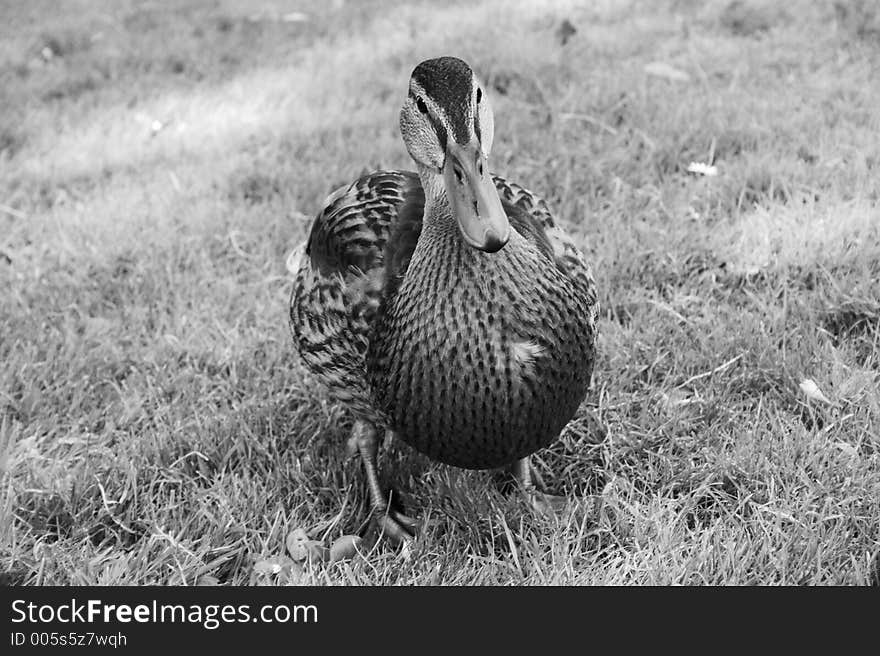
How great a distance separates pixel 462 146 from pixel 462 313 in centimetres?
35

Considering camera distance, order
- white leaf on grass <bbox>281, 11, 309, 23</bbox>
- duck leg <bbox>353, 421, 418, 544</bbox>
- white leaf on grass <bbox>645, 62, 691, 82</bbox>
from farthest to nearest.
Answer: white leaf on grass <bbox>281, 11, 309, 23</bbox> < white leaf on grass <bbox>645, 62, 691, 82</bbox> < duck leg <bbox>353, 421, 418, 544</bbox>

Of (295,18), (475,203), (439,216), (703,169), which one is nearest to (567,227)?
(703,169)

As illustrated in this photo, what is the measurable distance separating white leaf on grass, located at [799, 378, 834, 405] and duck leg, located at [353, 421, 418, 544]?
3.51 feet

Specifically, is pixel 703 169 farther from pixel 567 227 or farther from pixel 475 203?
pixel 475 203

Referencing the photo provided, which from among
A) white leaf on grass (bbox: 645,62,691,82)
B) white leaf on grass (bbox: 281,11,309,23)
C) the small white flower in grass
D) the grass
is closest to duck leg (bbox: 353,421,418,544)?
the grass

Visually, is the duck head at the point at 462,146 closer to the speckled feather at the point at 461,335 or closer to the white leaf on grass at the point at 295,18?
Result: the speckled feather at the point at 461,335

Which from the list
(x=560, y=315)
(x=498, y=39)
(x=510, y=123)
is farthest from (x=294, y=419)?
(x=498, y=39)

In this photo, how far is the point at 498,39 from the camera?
15.5ft

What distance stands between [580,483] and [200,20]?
14.2 ft

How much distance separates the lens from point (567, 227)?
3.27 m

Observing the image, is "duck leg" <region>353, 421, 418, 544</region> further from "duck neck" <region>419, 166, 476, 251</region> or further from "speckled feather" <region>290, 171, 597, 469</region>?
"duck neck" <region>419, 166, 476, 251</region>

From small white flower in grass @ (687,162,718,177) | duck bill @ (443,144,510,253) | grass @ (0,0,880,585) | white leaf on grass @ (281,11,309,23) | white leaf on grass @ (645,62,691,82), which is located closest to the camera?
duck bill @ (443,144,510,253)

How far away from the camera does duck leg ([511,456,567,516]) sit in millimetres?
2205

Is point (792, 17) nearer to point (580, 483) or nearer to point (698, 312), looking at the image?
point (698, 312)
